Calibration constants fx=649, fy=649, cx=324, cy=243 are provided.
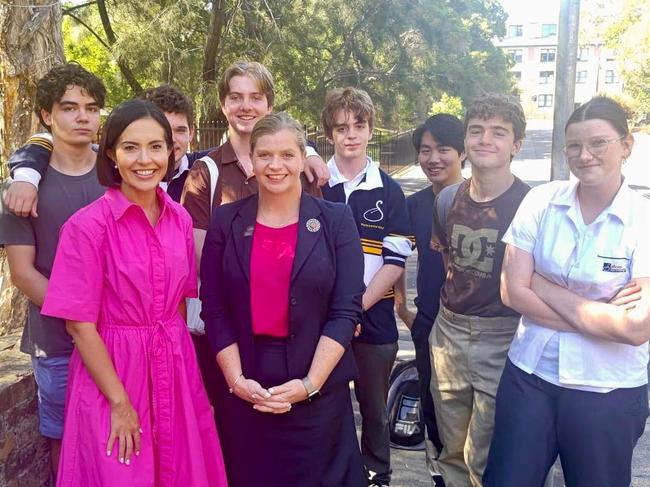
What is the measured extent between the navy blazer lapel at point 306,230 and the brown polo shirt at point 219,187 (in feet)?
1.31

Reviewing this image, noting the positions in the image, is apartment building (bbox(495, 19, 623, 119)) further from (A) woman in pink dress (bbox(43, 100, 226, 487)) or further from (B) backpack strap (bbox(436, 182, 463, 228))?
(A) woman in pink dress (bbox(43, 100, 226, 487))

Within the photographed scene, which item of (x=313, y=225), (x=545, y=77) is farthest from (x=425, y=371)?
(x=545, y=77)

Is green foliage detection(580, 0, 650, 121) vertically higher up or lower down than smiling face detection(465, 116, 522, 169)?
higher up

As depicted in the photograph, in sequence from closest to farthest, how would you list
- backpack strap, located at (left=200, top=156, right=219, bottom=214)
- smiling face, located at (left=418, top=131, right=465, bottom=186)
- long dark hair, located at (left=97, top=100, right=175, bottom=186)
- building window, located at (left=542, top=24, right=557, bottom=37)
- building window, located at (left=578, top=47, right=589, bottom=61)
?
long dark hair, located at (left=97, top=100, right=175, bottom=186)
backpack strap, located at (left=200, top=156, right=219, bottom=214)
smiling face, located at (left=418, top=131, right=465, bottom=186)
building window, located at (left=578, top=47, right=589, bottom=61)
building window, located at (left=542, top=24, right=557, bottom=37)

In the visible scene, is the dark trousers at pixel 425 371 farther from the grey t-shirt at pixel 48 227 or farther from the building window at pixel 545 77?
the building window at pixel 545 77

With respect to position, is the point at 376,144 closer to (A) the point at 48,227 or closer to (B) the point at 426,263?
(B) the point at 426,263

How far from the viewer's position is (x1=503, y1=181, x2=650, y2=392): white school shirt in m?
2.45

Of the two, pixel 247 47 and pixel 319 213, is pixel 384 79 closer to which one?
pixel 247 47

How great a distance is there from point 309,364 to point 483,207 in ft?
3.56

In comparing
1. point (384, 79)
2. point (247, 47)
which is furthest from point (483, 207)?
point (384, 79)

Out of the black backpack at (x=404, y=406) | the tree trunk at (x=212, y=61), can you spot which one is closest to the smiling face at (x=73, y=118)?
the black backpack at (x=404, y=406)

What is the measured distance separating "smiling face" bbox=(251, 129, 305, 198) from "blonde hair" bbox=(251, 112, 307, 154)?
12 mm

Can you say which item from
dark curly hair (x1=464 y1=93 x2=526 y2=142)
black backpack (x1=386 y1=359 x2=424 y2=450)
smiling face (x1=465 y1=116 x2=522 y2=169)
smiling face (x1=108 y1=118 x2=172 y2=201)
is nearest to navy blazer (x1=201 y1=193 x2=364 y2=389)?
smiling face (x1=108 y1=118 x2=172 y2=201)

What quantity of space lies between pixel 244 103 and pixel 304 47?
9843mm
